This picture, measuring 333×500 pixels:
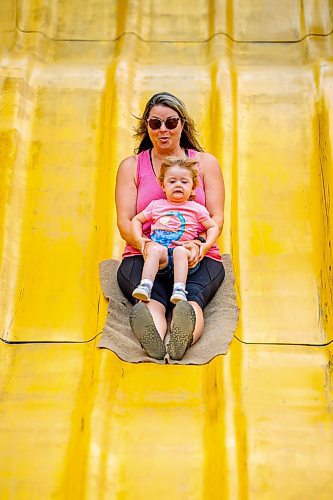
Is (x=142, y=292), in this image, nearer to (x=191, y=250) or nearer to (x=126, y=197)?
(x=191, y=250)

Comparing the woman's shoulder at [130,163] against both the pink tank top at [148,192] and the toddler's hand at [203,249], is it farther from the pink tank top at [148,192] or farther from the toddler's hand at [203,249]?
the toddler's hand at [203,249]

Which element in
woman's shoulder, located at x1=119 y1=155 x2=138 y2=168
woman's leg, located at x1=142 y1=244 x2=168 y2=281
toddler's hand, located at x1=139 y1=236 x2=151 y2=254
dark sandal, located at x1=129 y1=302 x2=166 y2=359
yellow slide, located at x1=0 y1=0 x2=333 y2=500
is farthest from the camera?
woman's shoulder, located at x1=119 y1=155 x2=138 y2=168

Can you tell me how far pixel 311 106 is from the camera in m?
3.27

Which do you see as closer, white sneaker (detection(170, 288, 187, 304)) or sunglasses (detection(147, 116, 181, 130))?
white sneaker (detection(170, 288, 187, 304))

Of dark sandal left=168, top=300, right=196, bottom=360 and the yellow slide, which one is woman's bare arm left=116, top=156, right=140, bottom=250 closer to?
the yellow slide

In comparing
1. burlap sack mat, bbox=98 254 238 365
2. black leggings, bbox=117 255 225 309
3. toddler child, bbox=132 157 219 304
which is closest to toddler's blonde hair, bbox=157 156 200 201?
toddler child, bbox=132 157 219 304

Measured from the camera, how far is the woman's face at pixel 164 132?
259cm

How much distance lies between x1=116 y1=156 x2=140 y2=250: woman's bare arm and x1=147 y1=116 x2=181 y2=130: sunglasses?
16cm

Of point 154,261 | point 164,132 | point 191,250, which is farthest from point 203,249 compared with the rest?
point 164,132

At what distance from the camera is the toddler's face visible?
246cm

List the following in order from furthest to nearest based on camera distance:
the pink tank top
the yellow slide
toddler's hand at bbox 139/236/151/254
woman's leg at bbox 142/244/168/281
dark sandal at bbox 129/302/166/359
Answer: the pink tank top, toddler's hand at bbox 139/236/151/254, woman's leg at bbox 142/244/168/281, dark sandal at bbox 129/302/166/359, the yellow slide

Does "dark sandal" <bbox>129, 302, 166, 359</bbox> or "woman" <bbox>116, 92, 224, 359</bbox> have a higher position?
"woman" <bbox>116, 92, 224, 359</bbox>

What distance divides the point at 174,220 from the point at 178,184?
11 cm

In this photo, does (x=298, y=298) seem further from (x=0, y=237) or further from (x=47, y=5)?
(x=47, y=5)
